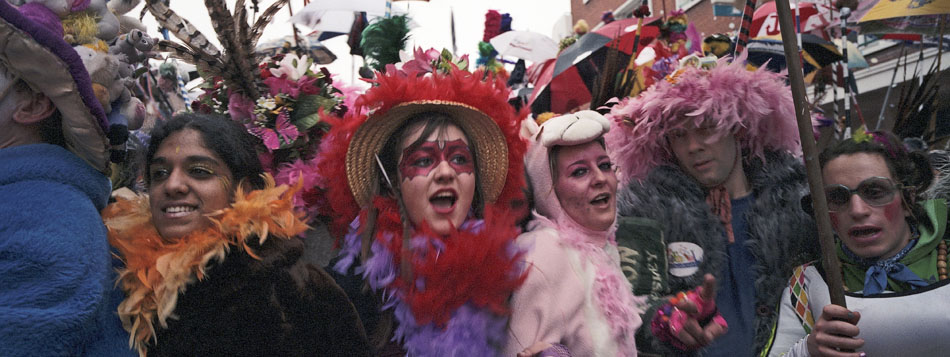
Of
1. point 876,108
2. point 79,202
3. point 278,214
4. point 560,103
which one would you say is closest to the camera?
point 79,202

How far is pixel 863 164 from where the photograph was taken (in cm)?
212

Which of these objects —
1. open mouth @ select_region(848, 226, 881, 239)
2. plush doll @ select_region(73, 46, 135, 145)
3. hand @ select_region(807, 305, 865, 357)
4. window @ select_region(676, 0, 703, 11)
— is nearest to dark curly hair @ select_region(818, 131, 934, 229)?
open mouth @ select_region(848, 226, 881, 239)

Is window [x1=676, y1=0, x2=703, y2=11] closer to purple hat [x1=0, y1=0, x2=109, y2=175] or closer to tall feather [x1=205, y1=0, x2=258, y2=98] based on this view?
tall feather [x1=205, y1=0, x2=258, y2=98]

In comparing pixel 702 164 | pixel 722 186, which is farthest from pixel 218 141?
pixel 722 186

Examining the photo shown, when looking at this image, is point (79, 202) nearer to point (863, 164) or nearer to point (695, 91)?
point (695, 91)

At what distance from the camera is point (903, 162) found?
215 centimetres

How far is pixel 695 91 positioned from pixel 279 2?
1.96 m

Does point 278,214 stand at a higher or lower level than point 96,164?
lower

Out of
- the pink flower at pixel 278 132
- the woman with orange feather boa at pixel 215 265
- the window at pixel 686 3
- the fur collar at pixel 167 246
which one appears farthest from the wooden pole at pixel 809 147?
A: the window at pixel 686 3

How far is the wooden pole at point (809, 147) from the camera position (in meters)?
1.57

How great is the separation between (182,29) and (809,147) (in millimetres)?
2420

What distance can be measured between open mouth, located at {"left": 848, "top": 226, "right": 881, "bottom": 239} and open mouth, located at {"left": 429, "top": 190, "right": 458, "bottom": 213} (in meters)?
1.46

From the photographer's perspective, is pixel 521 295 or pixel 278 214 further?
pixel 278 214

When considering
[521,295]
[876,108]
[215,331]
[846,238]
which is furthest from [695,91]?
[876,108]
